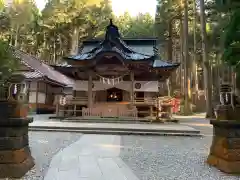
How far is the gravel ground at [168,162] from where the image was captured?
14.5 feet

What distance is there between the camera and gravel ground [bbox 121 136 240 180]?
174 inches

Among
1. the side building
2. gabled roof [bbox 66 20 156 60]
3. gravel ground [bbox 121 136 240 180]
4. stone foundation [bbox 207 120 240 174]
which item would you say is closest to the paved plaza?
gravel ground [bbox 121 136 240 180]

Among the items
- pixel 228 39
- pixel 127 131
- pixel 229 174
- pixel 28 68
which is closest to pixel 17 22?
pixel 28 68

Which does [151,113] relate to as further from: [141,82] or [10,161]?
[10,161]

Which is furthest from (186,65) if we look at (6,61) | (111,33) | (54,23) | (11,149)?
(11,149)

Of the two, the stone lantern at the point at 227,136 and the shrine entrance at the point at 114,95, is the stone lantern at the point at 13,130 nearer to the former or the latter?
the stone lantern at the point at 227,136

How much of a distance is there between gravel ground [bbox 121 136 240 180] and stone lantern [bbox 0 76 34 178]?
205cm

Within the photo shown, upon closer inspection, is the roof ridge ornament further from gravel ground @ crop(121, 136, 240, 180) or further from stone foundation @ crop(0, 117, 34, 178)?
stone foundation @ crop(0, 117, 34, 178)

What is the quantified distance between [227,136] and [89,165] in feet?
8.78

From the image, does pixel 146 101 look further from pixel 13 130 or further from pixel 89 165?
pixel 13 130

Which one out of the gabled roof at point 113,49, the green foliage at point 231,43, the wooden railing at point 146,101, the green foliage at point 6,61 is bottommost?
the wooden railing at point 146,101

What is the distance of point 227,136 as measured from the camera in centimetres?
464

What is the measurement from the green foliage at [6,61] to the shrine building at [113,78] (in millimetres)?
11316

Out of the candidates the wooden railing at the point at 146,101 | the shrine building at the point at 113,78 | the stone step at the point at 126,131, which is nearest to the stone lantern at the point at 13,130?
the stone step at the point at 126,131
